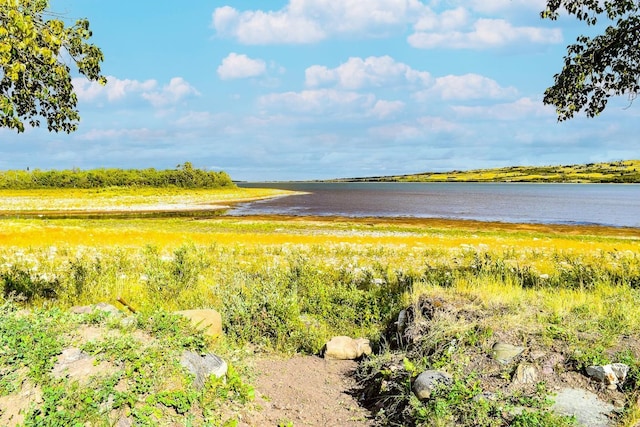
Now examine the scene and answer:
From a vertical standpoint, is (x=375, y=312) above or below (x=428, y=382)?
below

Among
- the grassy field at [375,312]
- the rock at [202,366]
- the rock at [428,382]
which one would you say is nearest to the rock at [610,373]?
the grassy field at [375,312]

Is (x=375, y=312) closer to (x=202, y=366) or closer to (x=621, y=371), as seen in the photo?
(x=202, y=366)

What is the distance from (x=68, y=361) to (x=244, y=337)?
423 centimetres

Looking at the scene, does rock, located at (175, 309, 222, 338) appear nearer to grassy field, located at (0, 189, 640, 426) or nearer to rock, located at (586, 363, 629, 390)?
grassy field, located at (0, 189, 640, 426)

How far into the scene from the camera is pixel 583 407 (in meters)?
6.00

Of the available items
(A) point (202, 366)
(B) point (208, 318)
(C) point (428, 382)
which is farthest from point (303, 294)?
(C) point (428, 382)

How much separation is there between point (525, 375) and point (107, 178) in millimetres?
193382

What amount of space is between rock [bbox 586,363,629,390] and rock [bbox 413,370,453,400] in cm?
206

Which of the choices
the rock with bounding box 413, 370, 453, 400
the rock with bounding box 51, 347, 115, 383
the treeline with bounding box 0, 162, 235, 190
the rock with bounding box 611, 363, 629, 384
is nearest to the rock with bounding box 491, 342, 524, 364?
the rock with bounding box 413, 370, 453, 400

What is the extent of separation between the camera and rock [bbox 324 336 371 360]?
9.53 metres

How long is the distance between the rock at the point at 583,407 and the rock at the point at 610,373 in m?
0.33

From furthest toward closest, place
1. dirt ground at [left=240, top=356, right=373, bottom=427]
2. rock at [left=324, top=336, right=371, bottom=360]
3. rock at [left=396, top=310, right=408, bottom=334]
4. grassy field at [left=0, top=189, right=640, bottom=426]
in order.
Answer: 1. rock at [left=324, top=336, right=371, bottom=360]
2. rock at [left=396, top=310, right=408, bottom=334]
3. dirt ground at [left=240, top=356, right=373, bottom=427]
4. grassy field at [left=0, top=189, right=640, bottom=426]

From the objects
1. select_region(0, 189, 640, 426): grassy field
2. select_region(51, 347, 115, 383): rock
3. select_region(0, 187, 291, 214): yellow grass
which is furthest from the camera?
select_region(0, 187, 291, 214): yellow grass

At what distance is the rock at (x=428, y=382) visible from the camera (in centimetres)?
650
